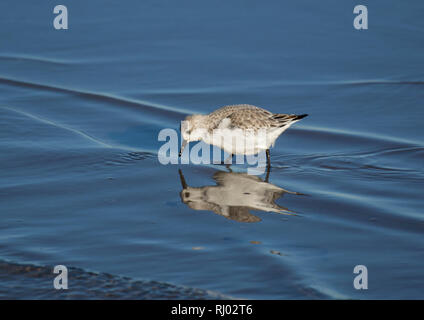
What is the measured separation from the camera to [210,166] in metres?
9.35

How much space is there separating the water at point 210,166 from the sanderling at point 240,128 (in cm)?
34

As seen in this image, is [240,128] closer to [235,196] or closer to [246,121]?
[246,121]

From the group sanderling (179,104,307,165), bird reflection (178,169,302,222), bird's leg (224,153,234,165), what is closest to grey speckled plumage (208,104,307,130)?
sanderling (179,104,307,165)

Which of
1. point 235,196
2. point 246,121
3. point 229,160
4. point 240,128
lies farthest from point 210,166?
point 235,196

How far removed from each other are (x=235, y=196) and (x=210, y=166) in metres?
1.31

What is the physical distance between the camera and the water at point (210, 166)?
616 centimetres

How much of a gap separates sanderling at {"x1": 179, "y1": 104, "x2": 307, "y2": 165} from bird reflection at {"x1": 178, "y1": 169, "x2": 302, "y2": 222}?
1.55 feet

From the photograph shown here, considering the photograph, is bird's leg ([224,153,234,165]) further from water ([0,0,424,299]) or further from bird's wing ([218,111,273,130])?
bird's wing ([218,111,273,130])

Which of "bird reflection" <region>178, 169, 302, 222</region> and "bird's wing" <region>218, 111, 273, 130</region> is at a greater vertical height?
"bird's wing" <region>218, 111, 273, 130</region>

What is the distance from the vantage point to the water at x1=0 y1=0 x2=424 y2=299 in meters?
6.16

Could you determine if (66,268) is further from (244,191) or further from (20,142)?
(20,142)

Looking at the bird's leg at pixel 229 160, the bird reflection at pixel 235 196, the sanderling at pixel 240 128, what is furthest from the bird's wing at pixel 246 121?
the bird reflection at pixel 235 196

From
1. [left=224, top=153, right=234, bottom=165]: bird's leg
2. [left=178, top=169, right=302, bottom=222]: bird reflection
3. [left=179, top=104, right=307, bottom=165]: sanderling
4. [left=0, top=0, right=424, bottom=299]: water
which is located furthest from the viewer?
[left=224, top=153, right=234, bottom=165]: bird's leg

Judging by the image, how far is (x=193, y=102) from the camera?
11.7 metres
